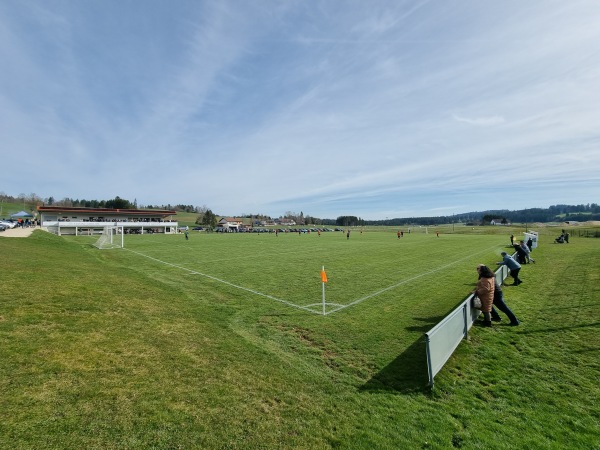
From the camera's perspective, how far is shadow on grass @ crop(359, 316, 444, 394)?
6227 mm

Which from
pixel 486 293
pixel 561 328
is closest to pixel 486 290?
pixel 486 293

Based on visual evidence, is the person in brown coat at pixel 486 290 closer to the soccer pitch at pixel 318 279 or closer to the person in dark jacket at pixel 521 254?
the soccer pitch at pixel 318 279

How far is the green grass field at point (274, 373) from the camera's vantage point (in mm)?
4582

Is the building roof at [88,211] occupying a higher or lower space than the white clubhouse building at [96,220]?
higher

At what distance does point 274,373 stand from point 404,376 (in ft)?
9.42

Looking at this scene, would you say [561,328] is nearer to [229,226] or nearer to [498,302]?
[498,302]

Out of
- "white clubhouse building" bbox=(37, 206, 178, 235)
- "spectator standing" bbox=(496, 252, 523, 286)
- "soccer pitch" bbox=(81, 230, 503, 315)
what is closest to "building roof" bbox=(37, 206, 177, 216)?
"white clubhouse building" bbox=(37, 206, 178, 235)

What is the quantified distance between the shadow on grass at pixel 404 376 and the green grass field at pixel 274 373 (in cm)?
5

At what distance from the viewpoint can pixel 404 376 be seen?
6.71 metres

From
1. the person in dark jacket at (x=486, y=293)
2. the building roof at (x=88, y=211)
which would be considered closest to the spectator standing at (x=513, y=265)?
the person in dark jacket at (x=486, y=293)

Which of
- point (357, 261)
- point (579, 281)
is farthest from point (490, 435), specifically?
point (357, 261)

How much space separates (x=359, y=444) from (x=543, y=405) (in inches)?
154

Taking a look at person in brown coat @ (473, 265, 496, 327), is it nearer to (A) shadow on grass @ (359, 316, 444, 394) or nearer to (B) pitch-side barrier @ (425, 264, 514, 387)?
(B) pitch-side barrier @ (425, 264, 514, 387)

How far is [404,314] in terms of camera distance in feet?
36.4
